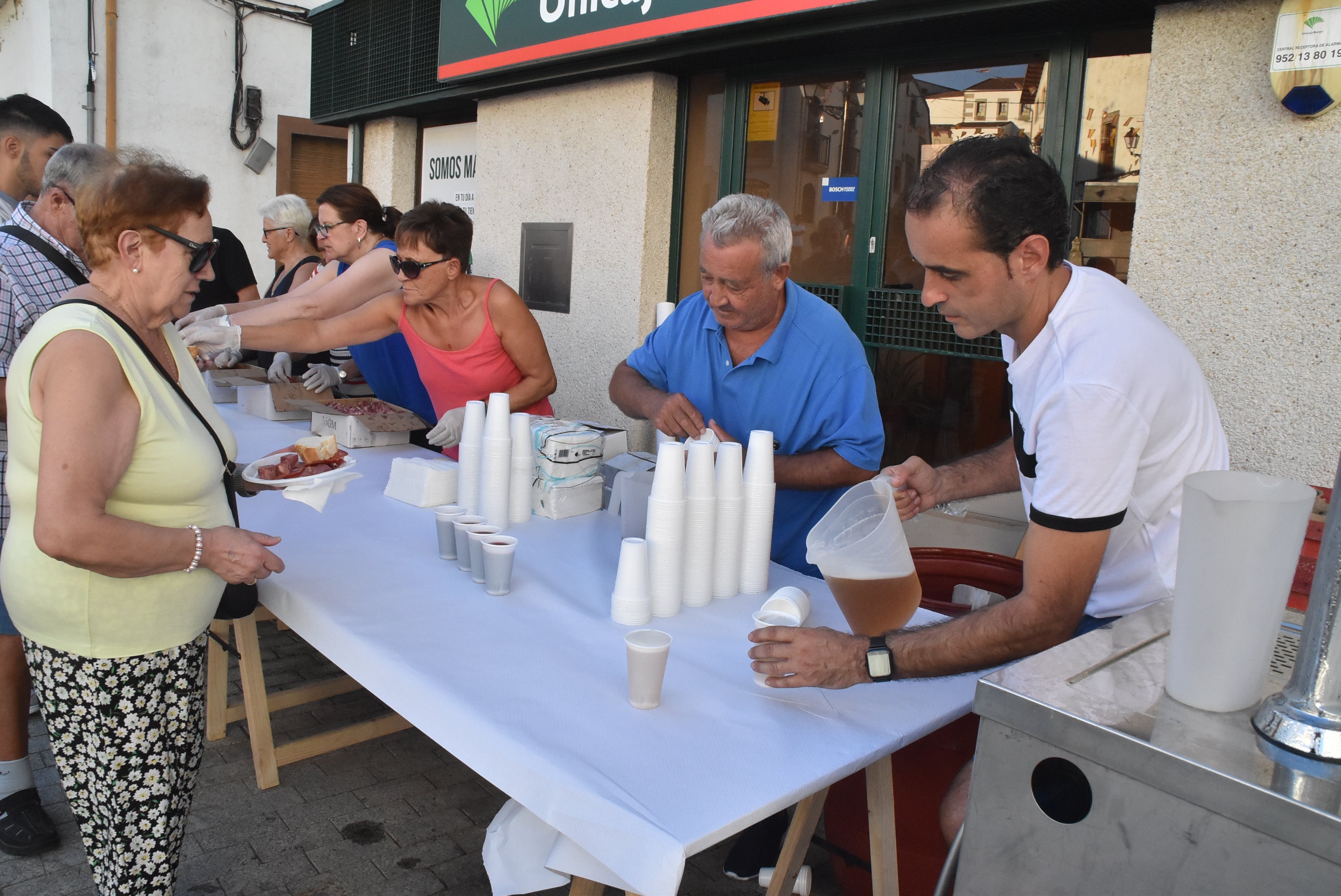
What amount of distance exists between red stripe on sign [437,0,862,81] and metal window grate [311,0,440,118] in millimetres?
779

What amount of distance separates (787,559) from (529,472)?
0.89 metres

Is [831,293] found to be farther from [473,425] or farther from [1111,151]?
[473,425]

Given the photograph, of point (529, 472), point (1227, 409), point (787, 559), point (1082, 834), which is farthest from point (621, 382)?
point (1082, 834)

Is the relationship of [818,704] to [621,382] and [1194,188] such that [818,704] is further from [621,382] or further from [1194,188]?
[1194,188]

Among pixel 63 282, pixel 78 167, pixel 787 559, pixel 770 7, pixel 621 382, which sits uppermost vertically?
pixel 770 7

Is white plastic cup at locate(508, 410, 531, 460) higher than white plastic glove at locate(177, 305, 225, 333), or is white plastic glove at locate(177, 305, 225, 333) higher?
white plastic glove at locate(177, 305, 225, 333)

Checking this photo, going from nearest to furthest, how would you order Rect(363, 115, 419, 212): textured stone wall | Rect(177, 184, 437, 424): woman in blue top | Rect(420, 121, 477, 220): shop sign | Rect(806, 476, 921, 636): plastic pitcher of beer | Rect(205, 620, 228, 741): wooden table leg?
Rect(806, 476, 921, 636): plastic pitcher of beer, Rect(205, 620, 228, 741): wooden table leg, Rect(177, 184, 437, 424): woman in blue top, Rect(420, 121, 477, 220): shop sign, Rect(363, 115, 419, 212): textured stone wall

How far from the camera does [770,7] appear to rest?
3.94m

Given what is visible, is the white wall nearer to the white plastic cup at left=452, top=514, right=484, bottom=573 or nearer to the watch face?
the white plastic cup at left=452, top=514, right=484, bottom=573

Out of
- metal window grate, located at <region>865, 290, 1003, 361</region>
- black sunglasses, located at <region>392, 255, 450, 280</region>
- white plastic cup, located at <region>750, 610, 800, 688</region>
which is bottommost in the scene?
white plastic cup, located at <region>750, 610, 800, 688</region>

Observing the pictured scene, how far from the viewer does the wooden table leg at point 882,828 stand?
169 cm

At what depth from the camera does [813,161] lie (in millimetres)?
4590

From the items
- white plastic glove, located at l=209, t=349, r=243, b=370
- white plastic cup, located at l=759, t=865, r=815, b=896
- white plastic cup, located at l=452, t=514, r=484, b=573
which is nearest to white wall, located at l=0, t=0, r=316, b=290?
white plastic glove, located at l=209, t=349, r=243, b=370

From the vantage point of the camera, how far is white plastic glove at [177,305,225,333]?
3.55 metres
